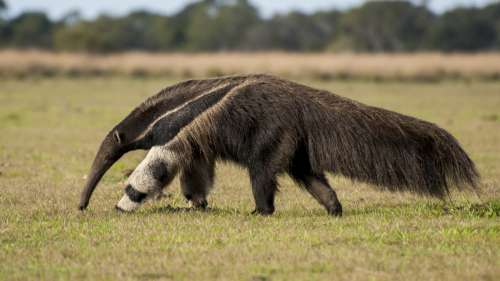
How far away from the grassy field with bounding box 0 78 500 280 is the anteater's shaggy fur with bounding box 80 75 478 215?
1.18ft

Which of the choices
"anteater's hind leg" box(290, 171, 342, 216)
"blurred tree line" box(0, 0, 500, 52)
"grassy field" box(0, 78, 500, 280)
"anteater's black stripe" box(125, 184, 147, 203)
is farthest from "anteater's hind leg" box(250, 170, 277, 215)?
"blurred tree line" box(0, 0, 500, 52)

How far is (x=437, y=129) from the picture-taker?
7066mm

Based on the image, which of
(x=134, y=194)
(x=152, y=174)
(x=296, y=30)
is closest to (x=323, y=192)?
(x=152, y=174)

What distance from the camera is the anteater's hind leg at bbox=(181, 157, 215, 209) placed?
25.3 feet

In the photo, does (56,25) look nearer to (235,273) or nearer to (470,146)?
(470,146)

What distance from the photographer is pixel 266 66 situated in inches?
1398

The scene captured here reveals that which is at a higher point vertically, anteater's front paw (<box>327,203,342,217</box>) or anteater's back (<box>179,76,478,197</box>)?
anteater's back (<box>179,76,478,197</box>)

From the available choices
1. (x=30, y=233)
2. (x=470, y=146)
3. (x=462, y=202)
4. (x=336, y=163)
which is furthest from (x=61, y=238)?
(x=470, y=146)

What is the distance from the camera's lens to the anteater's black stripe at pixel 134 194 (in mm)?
7324

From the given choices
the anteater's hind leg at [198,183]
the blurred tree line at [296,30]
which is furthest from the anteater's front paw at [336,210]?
the blurred tree line at [296,30]

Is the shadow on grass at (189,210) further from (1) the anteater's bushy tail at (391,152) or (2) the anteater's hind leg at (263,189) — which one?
(1) the anteater's bushy tail at (391,152)

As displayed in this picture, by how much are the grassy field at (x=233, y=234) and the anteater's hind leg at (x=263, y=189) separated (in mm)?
145

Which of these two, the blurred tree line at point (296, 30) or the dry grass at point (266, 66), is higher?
the dry grass at point (266, 66)

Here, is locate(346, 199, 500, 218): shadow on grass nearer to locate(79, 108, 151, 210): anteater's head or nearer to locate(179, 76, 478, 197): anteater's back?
locate(179, 76, 478, 197): anteater's back
